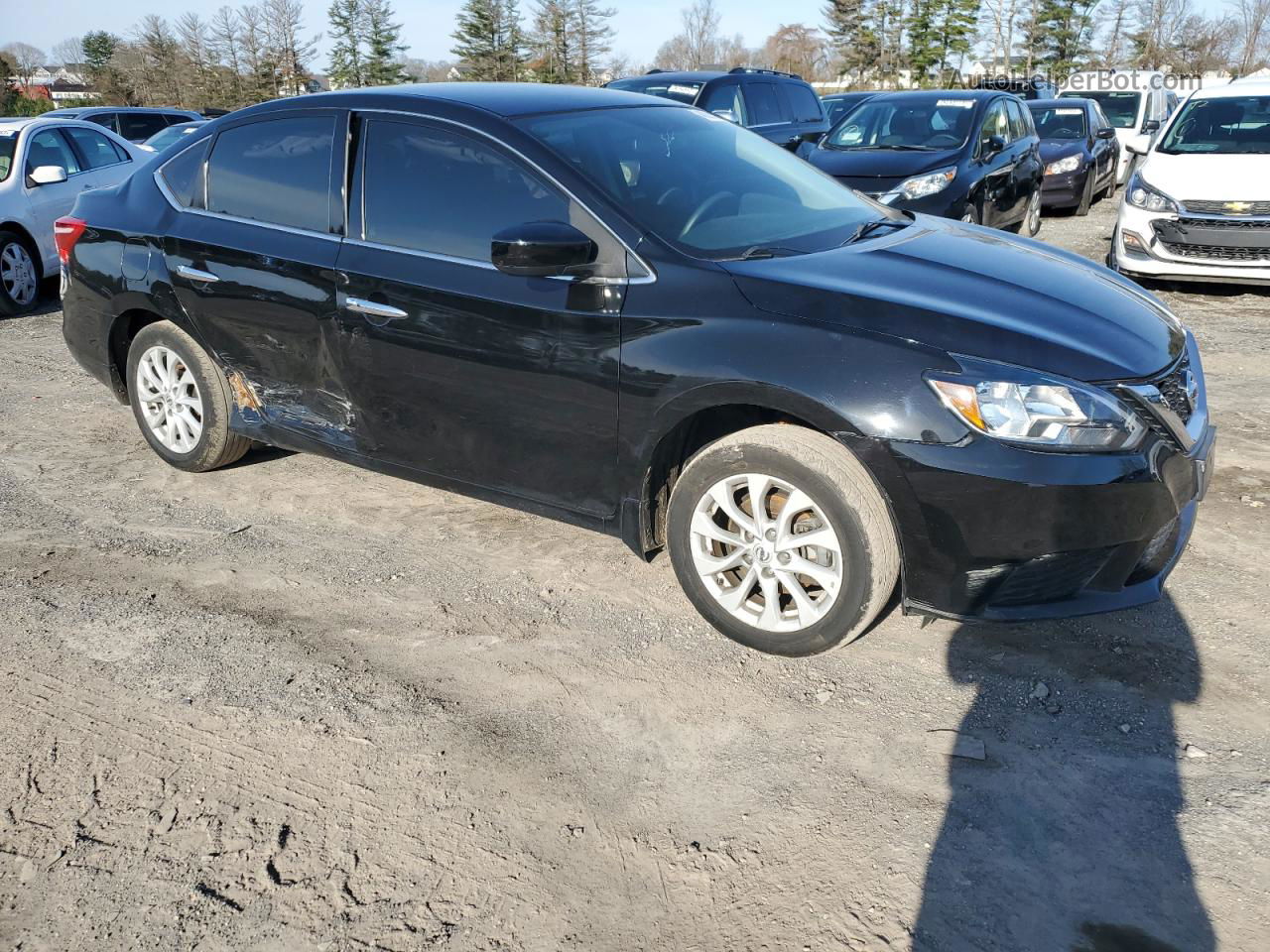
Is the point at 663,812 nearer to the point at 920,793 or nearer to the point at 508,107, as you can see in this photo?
the point at 920,793

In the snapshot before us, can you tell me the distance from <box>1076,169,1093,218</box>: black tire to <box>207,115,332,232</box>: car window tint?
12.4 meters

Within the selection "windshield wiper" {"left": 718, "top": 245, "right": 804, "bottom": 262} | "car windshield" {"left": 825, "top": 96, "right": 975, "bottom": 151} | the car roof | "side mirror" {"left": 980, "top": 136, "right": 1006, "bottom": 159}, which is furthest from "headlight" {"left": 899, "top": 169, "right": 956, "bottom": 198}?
"windshield wiper" {"left": 718, "top": 245, "right": 804, "bottom": 262}

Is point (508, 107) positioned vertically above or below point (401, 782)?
above

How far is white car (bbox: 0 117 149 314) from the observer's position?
368 inches

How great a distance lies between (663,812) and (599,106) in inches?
107

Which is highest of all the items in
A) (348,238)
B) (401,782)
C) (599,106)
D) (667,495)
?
(599,106)

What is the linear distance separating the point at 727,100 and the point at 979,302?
9.64 meters

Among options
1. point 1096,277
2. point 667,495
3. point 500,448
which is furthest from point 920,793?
point 1096,277

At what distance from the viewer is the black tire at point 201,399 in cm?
477

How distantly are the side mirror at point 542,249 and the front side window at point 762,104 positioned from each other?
9.68 meters

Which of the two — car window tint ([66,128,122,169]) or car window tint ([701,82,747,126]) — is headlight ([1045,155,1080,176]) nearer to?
car window tint ([701,82,747,126])

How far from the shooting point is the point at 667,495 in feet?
12.2

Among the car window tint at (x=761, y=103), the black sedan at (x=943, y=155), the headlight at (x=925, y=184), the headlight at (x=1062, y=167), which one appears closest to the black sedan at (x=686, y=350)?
the headlight at (x=925, y=184)

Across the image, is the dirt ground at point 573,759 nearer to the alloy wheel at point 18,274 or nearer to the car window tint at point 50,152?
the alloy wheel at point 18,274
